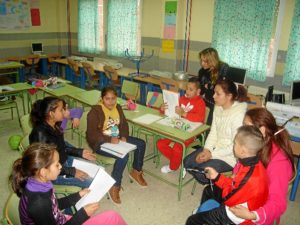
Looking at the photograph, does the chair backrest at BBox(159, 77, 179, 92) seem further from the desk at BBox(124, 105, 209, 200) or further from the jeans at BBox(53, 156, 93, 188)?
the jeans at BBox(53, 156, 93, 188)

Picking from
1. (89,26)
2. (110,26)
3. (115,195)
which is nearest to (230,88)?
(115,195)

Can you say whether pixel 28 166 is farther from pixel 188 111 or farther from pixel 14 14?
pixel 14 14

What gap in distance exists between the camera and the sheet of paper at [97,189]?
1.81 meters

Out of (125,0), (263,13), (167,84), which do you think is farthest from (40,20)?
(263,13)

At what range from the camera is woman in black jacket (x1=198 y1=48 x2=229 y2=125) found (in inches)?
140

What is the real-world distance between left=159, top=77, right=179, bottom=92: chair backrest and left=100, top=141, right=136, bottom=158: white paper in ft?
8.02

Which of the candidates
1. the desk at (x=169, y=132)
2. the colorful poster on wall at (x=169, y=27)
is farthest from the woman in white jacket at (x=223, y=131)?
the colorful poster on wall at (x=169, y=27)

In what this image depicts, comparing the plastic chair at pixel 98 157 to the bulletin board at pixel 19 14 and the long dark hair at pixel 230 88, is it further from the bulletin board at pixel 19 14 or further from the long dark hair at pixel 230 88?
the bulletin board at pixel 19 14

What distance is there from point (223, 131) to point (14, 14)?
7131mm

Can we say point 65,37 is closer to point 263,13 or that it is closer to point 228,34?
point 228,34

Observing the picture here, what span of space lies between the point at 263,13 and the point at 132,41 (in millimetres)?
3146

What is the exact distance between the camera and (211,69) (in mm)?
3633

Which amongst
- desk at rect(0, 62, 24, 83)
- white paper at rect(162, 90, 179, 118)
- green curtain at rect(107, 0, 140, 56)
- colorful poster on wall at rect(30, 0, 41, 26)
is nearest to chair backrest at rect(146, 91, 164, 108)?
white paper at rect(162, 90, 179, 118)

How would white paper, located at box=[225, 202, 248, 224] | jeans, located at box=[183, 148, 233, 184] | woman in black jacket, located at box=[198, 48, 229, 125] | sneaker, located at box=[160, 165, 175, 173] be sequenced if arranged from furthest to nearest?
woman in black jacket, located at box=[198, 48, 229, 125]
sneaker, located at box=[160, 165, 175, 173]
jeans, located at box=[183, 148, 233, 184]
white paper, located at box=[225, 202, 248, 224]
